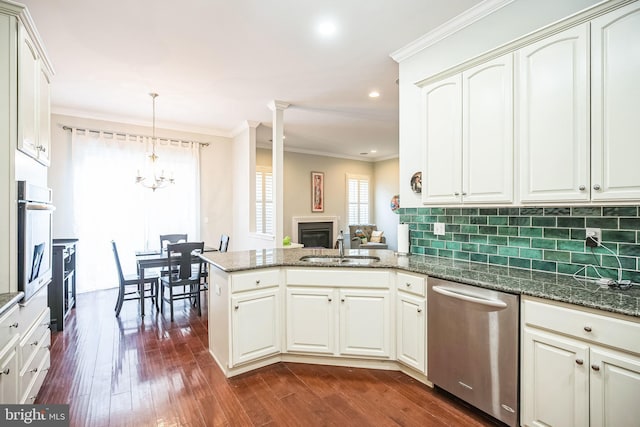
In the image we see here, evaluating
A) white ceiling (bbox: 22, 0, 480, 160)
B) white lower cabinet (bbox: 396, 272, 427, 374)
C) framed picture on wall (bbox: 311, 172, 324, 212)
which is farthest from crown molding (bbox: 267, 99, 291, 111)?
framed picture on wall (bbox: 311, 172, 324, 212)

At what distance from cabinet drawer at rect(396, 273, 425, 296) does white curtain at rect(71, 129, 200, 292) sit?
4.60m

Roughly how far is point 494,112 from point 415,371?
6.72 ft

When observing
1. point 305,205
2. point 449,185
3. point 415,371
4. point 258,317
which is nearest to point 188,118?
point 305,205

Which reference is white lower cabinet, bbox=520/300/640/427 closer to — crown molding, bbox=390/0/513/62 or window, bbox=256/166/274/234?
crown molding, bbox=390/0/513/62

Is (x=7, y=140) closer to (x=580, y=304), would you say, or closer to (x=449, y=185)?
(x=449, y=185)

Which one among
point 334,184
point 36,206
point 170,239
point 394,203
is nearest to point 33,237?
point 36,206

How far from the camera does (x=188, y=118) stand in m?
5.46

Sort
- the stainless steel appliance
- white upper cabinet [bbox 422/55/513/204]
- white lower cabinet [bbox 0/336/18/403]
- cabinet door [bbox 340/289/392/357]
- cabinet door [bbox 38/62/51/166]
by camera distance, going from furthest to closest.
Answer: cabinet door [bbox 340/289/392/357]
cabinet door [bbox 38/62/51/166]
white upper cabinet [bbox 422/55/513/204]
the stainless steel appliance
white lower cabinet [bbox 0/336/18/403]

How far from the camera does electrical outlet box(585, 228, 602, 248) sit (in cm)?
195

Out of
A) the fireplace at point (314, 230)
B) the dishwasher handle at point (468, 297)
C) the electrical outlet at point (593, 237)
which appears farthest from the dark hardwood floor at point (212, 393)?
the fireplace at point (314, 230)

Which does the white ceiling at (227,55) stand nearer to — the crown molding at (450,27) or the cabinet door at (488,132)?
the crown molding at (450,27)

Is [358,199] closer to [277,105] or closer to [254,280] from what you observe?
[277,105]

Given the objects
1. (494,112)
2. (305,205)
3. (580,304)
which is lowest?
(580,304)

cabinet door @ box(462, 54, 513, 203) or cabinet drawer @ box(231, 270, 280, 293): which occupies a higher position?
cabinet door @ box(462, 54, 513, 203)
